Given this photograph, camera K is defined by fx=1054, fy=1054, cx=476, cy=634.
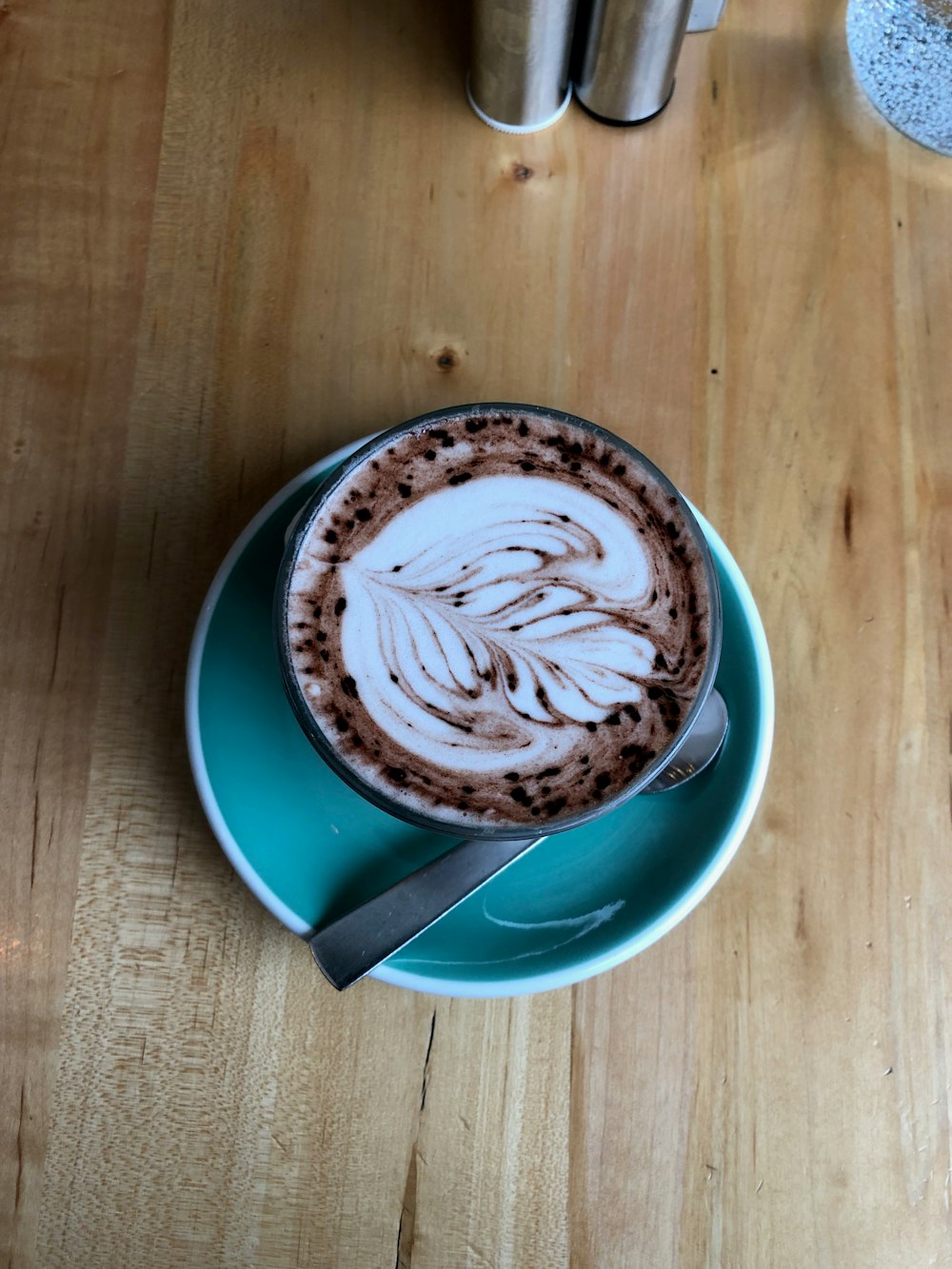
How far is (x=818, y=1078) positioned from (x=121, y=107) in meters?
1.12

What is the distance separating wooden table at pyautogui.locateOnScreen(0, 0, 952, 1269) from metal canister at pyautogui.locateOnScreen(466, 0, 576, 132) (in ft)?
0.09

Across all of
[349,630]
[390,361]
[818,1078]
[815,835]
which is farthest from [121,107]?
[818,1078]

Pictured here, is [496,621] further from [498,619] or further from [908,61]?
[908,61]

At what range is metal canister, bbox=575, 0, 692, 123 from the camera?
0.91 meters

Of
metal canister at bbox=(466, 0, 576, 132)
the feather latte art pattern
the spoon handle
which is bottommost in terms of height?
the spoon handle

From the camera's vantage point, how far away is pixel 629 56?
0.97m

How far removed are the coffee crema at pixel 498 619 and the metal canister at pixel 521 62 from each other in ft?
1.18

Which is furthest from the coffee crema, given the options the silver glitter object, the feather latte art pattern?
the silver glitter object

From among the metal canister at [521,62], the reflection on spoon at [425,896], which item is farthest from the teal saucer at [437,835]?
the metal canister at [521,62]

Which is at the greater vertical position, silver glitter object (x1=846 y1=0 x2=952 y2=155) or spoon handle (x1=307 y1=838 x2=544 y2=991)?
silver glitter object (x1=846 y1=0 x2=952 y2=155)

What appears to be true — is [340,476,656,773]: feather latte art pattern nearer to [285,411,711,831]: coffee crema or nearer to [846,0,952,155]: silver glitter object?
[285,411,711,831]: coffee crema

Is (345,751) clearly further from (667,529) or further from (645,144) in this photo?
(645,144)

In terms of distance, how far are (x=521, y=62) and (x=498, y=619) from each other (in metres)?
0.53

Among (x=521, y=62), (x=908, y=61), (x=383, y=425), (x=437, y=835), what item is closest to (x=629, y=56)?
(x=521, y=62)
